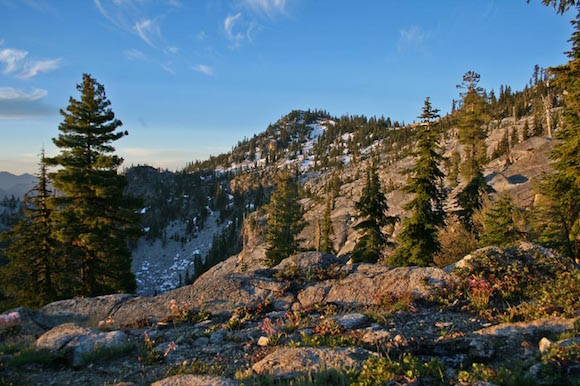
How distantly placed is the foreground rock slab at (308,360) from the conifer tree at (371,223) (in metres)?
19.0

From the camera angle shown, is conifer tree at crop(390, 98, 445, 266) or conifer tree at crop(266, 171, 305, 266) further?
conifer tree at crop(266, 171, 305, 266)

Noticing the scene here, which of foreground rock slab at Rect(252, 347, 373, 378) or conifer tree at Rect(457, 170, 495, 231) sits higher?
conifer tree at Rect(457, 170, 495, 231)

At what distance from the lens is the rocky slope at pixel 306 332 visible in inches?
174

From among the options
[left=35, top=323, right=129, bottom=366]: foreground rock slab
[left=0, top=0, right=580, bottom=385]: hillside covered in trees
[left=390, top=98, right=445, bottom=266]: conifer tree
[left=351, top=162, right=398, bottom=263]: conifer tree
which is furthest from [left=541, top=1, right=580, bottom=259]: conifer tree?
[left=35, top=323, right=129, bottom=366]: foreground rock slab

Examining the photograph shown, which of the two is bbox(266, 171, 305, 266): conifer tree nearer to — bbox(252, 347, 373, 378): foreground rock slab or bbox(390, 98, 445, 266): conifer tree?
bbox(390, 98, 445, 266): conifer tree

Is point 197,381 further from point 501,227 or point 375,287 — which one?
point 501,227

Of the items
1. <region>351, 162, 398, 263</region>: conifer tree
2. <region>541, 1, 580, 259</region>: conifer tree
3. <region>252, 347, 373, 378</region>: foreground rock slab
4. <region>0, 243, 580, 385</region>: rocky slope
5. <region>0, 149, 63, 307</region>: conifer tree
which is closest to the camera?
<region>0, 243, 580, 385</region>: rocky slope

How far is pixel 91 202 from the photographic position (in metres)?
19.8

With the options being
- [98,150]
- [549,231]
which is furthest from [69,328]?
[549,231]

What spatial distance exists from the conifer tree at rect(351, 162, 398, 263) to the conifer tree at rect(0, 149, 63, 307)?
19.7 meters

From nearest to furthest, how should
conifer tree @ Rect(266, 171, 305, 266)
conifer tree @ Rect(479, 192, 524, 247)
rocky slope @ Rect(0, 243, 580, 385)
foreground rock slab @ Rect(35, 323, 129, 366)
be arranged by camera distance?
rocky slope @ Rect(0, 243, 580, 385) → foreground rock slab @ Rect(35, 323, 129, 366) → conifer tree @ Rect(479, 192, 524, 247) → conifer tree @ Rect(266, 171, 305, 266)

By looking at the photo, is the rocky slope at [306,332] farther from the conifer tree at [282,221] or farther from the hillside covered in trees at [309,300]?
the conifer tree at [282,221]

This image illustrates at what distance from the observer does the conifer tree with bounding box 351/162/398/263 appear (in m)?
23.6

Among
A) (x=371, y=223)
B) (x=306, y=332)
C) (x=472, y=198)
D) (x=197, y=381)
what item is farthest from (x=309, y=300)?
(x=472, y=198)
